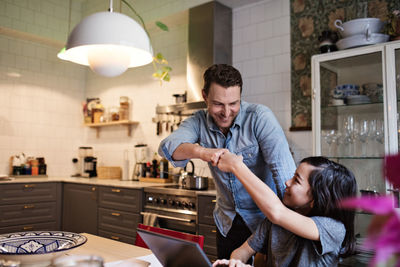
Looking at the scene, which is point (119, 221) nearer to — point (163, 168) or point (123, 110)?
point (163, 168)

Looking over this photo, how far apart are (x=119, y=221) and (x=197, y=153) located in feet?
8.72

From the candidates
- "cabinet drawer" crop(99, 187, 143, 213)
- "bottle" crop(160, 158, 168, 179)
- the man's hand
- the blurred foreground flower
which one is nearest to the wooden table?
the man's hand

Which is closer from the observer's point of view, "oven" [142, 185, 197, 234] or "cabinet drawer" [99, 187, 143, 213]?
"oven" [142, 185, 197, 234]

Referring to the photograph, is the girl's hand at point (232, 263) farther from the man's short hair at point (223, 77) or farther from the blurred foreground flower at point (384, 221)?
the blurred foreground flower at point (384, 221)

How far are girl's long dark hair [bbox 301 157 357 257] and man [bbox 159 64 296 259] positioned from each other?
0.77 ft

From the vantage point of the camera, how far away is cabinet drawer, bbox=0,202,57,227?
423 centimetres

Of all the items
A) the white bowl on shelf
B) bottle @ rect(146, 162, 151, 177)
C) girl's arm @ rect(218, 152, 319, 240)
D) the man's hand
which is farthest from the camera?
bottle @ rect(146, 162, 151, 177)

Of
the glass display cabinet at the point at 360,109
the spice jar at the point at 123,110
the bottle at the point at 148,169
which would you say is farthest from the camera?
the spice jar at the point at 123,110

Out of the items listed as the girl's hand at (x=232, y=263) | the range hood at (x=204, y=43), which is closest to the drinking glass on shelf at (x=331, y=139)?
the range hood at (x=204, y=43)

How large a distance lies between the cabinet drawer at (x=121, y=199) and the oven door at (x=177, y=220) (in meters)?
0.19

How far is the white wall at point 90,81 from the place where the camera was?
3613 mm

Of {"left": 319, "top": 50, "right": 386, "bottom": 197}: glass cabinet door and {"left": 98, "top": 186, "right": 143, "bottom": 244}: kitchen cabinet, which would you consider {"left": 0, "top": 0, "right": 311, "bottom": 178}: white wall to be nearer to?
{"left": 319, "top": 50, "right": 386, "bottom": 197}: glass cabinet door

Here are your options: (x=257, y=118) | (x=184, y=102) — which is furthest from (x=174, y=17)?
(x=257, y=118)

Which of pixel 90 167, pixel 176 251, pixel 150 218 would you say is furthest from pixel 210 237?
pixel 90 167
